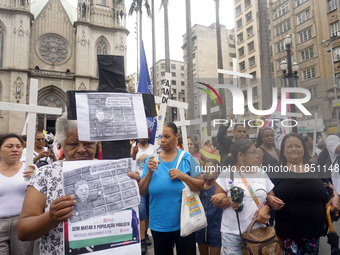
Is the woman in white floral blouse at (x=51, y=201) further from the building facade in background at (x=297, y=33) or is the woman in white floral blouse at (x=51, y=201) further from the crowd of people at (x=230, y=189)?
the building facade in background at (x=297, y=33)

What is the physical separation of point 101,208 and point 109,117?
24.9 inches

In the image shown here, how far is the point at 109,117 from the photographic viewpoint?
6.09 feet

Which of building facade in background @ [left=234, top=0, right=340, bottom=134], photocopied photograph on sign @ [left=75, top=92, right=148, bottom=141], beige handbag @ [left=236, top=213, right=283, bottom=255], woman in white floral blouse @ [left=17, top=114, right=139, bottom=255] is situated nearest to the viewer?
woman in white floral blouse @ [left=17, top=114, right=139, bottom=255]

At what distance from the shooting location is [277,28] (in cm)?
3416

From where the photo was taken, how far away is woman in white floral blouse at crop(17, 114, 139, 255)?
58.7 inches

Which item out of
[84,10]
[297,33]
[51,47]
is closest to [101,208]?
[51,47]

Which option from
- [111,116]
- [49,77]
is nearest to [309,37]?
[49,77]

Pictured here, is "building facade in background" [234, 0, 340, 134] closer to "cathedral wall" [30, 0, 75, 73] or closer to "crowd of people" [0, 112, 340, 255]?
"crowd of people" [0, 112, 340, 255]

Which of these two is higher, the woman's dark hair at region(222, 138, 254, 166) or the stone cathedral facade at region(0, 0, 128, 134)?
the stone cathedral facade at region(0, 0, 128, 134)

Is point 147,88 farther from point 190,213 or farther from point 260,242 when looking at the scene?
point 260,242

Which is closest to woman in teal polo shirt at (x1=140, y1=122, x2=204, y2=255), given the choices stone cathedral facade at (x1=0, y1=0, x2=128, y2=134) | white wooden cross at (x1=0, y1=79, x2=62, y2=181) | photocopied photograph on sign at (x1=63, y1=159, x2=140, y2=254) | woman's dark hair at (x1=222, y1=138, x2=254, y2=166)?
woman's dark hair at (x1=222, y1=138, x2=254, y2=166)

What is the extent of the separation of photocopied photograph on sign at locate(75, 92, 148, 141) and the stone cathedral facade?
26.4 metres

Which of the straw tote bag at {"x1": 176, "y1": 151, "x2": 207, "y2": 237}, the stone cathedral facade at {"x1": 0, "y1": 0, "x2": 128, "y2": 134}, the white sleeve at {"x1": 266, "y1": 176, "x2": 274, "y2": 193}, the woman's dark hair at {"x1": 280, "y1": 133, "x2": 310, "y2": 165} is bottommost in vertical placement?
the straw tote bag at {"x1": 176, "y1": 151, "x2": 207, "y2": 237}

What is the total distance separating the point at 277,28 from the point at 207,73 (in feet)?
59.1
